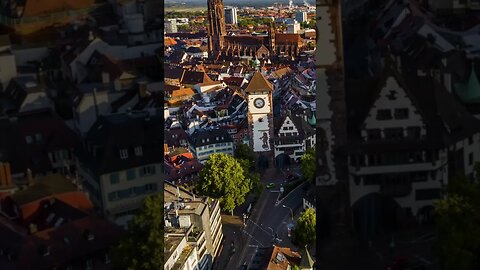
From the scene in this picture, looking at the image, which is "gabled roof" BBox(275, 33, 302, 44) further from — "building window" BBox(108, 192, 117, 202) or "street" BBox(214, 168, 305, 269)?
"building window" BBox(108, 192, 117, 202)

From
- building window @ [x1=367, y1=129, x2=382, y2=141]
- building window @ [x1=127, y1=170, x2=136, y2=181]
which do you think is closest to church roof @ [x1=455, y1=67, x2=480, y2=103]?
building window @ [x1=367, y1=129, x2=382, y2=141]

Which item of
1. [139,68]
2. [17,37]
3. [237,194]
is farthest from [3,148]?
[237,194]

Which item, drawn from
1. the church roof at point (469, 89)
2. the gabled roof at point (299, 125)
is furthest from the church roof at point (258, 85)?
the church roof at point (469, 89)

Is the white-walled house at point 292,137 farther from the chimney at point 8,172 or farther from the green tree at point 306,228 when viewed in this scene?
the chimney at point 8,172

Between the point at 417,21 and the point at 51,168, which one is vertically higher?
the point at 417,21

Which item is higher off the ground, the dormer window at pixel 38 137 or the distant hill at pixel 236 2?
the distant hill at pixel 236 2

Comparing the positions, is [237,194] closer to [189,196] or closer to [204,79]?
[189,196]
